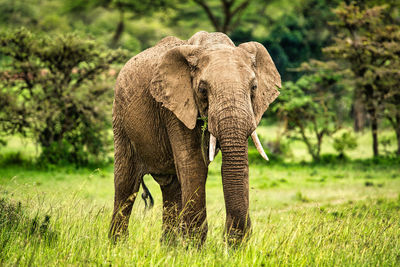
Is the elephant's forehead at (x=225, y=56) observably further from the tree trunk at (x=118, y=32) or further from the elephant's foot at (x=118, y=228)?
the tree trunk at (x=118, y=32)

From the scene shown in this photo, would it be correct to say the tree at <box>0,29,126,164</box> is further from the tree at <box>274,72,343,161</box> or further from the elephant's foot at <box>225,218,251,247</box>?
the elephant's foot at <box>225,218,251,247</box>

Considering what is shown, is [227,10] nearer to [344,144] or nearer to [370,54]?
[370,54]

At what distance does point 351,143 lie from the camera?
16.8 meters

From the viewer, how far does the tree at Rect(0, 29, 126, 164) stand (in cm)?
1378

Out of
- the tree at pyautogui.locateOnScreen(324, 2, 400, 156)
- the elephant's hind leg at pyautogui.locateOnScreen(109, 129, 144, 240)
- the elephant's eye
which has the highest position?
the tree at pyautogui.locateOnScreen(324, 2, 400, 156)

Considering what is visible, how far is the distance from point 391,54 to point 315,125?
309cm

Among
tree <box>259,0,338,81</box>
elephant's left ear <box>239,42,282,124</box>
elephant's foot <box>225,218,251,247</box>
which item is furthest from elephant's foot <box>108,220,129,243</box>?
tree <box>259,0,338,81</box>

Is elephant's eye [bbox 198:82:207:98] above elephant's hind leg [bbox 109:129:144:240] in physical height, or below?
above

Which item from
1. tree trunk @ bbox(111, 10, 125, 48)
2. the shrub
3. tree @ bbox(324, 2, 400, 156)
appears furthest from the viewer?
tree trunk @ bbox(111, 10, 125, 48)

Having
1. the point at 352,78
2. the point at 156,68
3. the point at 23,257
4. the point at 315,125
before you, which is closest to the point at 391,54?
the point at 352,78

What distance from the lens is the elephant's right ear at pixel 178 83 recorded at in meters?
5.01

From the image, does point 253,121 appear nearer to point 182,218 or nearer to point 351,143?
point 182,218

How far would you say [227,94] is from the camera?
4539 mm

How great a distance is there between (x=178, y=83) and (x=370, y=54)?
12439 mm
